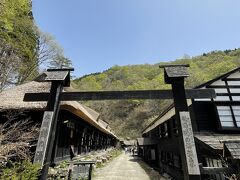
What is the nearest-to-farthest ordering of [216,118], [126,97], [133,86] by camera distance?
[126,97]
[216,118]
[133,86]

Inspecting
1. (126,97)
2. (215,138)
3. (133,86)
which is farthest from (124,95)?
(133,86)

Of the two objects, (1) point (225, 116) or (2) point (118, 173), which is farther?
(2) point (118, 173)

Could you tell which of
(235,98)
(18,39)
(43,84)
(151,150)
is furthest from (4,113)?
(151,150)

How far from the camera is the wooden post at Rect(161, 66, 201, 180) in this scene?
3.63m

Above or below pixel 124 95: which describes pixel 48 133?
below

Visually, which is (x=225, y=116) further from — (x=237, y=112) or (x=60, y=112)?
(x=60, y=112)

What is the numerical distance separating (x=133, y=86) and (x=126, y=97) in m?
58.7

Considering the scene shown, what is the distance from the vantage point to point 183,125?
4.11 m

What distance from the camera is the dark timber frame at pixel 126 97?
150 inches

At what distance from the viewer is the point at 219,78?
1109 cm

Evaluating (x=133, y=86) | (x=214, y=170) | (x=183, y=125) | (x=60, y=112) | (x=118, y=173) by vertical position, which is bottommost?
(x=118, y=173)

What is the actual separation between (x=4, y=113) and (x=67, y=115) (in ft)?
11.9

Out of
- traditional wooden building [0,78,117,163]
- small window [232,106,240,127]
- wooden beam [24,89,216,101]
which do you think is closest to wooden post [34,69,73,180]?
wooden beam [24,89,216,101]

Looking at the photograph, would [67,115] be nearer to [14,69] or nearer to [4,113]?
[4,113]
